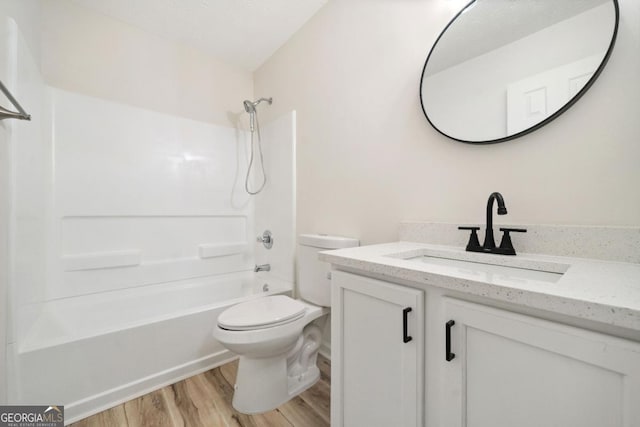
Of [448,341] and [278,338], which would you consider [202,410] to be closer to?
[278,338]

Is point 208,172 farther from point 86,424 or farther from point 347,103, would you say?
point 86,424

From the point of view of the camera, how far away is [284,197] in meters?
2.15

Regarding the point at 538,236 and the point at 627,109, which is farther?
the point at 538,236

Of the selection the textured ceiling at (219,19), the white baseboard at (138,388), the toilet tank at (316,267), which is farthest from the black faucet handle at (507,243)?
the textured ceiling at (219,19)

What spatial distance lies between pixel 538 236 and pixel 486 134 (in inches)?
17.0

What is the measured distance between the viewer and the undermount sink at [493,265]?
771 mm

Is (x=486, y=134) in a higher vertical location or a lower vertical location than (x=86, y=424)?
higher

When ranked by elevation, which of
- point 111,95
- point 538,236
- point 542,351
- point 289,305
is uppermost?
point 111,95

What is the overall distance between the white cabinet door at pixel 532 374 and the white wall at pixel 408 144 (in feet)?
1.88

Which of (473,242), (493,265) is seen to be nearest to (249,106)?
(473,242)

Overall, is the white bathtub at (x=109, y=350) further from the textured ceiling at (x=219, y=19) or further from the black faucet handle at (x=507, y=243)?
the textured ceiling at (x=219, y=19)

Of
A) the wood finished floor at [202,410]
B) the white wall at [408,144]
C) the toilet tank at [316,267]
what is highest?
the white wall at [408,144]

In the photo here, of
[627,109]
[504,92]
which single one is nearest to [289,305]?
[504,92]

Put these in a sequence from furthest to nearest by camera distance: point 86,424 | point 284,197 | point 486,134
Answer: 1. point 284,197
2. point 86,424
3. point 486,134
